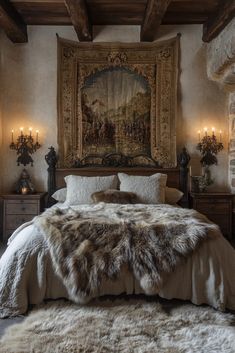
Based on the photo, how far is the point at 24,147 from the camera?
4449mm

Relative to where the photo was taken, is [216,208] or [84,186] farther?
[216,208]

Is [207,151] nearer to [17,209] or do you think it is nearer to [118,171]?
[118,171]

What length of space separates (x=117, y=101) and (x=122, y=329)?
3.24 m

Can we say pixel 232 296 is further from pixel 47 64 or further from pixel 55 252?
pixel 47 64

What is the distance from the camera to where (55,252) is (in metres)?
2.34

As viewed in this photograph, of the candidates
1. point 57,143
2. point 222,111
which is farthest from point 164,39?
point 57,143

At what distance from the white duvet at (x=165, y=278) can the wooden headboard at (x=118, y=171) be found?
2.01 metres

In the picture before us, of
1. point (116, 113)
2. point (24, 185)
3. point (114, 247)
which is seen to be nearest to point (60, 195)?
point (24, 185)

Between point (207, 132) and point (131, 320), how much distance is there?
3104 mm

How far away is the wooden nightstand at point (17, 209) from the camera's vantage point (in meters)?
4.08

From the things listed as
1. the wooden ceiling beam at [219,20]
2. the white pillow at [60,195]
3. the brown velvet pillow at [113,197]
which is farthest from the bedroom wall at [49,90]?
the brown velvet pillow at [113,197]

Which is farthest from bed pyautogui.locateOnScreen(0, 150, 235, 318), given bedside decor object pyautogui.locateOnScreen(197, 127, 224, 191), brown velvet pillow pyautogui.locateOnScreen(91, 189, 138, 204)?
bedside decor object pyautogui.locateOnScreen(197, 127, 224, 191)

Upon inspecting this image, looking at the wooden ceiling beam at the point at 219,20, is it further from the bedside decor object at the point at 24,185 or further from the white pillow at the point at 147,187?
the bedside decor object at the point at 24,185

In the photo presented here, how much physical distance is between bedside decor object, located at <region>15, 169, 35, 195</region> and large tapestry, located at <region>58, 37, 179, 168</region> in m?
0.53
